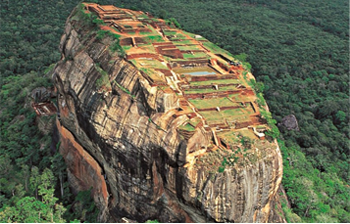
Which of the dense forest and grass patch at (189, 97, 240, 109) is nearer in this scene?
grass patch at (189, 97, 240, 109)

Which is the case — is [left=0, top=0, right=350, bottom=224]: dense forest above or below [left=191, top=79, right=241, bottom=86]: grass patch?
below

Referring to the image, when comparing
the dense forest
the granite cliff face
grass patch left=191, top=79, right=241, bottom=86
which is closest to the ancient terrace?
grass patch left=191, top=79, right=241, bottom=86

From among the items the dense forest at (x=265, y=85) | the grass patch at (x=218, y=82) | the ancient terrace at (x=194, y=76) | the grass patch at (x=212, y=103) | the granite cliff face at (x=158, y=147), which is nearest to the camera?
the granite cliff face at (x=158, y=147)

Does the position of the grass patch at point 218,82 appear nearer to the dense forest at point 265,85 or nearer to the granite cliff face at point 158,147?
the granite cliff face at point 158,147

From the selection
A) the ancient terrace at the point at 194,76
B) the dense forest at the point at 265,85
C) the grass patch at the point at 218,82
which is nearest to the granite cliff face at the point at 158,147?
the ancient terrace at the point at 194,76

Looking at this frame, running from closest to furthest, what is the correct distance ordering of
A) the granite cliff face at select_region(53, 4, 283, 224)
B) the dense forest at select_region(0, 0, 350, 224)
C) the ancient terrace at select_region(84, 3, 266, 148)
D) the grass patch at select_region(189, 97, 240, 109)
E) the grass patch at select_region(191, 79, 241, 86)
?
the granite cliff face at select_region(53, 4, 283, 224) → the ancient terrace at select_region(84, 3, 266, 148) → the grass patch at select_region(189, 97, 240, 109) → the grass patch at select_region(191, 79, 241, 86) → the dense forest at select_region(0, 0, 350, 224)

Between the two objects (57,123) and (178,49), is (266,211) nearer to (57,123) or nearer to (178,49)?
(178,49)

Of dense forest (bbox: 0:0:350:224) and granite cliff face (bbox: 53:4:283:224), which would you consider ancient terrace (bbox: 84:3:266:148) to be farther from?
dense forest (bbox: 0:0:350:224)
